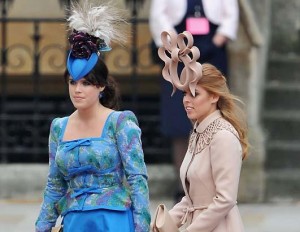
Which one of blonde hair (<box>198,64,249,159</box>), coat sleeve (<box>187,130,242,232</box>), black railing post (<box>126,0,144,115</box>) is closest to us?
coat sleeve (<box>187,130,242,232</box>)

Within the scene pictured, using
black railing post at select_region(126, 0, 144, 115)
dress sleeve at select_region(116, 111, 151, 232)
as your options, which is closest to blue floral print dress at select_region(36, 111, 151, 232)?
dress sleeve at select_region(116, 111, 151, 232)

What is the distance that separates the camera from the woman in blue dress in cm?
565

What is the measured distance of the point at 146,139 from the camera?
10594 mm

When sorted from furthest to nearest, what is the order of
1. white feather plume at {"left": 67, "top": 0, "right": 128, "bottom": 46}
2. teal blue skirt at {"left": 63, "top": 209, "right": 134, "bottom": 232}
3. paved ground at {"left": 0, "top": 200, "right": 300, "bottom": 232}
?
paved ground at {"left": 0, "top": 200, "right": 300, "bottom": 232}, white feather plume at {"left": 67, "top": 0, "right": 128, "bottom": 46}, teal blue skirt at {"left": 63, "top": 209, "right": 134, "bottom": 232}

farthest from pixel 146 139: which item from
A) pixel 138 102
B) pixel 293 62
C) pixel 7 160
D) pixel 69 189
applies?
pixel 69 189

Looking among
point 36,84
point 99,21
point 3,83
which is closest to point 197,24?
point 36,84

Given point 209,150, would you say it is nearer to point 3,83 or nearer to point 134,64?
point 134,64

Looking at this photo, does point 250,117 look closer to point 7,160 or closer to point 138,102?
point 138,102

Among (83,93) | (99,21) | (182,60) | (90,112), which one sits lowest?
(90,112)

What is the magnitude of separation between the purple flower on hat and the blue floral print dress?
1.12 feet

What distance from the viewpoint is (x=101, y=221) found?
223 inches

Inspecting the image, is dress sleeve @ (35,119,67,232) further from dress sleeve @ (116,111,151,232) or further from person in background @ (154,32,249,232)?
person in background @ (154,32,249,232)

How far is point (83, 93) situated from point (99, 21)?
397mm

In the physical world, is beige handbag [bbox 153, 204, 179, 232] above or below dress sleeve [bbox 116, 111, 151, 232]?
below
